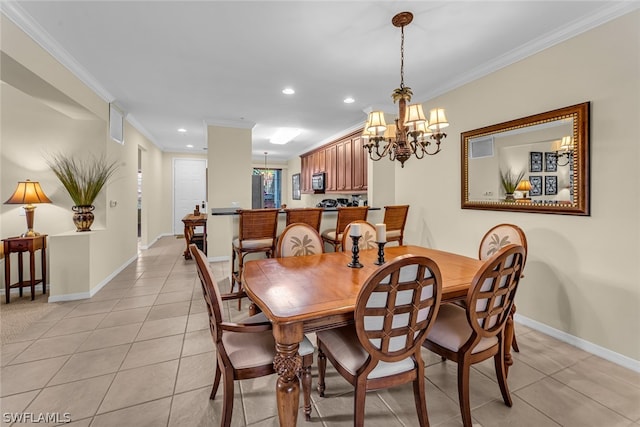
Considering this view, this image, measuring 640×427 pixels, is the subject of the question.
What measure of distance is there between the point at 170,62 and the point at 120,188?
2.40 meters

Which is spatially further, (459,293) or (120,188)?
(120,188)

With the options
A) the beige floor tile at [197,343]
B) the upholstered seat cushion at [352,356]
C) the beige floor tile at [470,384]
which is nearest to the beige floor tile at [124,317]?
the beige floor tile at [197,343]

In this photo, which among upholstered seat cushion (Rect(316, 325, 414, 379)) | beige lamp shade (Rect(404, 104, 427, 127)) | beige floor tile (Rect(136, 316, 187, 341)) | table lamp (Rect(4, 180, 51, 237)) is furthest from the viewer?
table lamp (Rect(4, 180, 51, 237))

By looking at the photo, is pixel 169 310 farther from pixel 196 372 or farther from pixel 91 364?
pixel 196 372

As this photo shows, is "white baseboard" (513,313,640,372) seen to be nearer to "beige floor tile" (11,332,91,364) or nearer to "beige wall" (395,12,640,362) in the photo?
"beige wall" (395,12,640,362)

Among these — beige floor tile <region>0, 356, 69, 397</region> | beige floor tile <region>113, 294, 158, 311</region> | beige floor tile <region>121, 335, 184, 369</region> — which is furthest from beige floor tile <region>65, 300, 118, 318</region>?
beige floor tile <region>121, 335, 184, 369</region>

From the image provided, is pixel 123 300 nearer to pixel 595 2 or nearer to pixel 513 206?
pixel 513 206

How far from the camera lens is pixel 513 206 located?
268cm

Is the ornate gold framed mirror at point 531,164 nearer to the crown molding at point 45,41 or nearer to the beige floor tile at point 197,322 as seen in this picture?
the beige floor tile at point 197,322

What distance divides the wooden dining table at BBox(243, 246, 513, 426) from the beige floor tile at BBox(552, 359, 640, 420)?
430mm

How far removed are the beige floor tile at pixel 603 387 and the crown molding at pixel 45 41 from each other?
15.0 feet

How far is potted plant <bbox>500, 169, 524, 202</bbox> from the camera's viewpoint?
264 cm

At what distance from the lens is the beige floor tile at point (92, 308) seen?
284 cm

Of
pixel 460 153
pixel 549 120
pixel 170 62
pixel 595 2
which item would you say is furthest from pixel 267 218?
pixel 595 2
